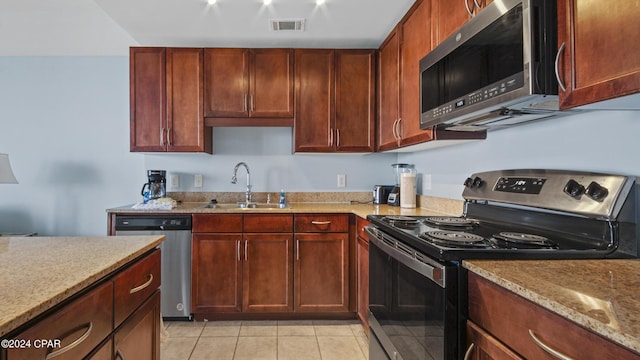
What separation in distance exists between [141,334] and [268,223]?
127cm

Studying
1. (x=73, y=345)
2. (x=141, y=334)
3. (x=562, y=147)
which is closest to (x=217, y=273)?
(x=141, y=334)

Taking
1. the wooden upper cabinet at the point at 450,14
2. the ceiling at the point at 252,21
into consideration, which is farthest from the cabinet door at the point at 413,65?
the ceiling at the point at 252,21

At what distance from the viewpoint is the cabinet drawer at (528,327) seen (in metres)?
0.56

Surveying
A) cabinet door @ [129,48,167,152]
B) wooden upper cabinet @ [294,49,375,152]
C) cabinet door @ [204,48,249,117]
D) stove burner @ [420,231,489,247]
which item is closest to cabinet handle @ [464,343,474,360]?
stove burner @ [420,231,489,247]

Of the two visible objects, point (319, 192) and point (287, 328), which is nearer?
point (287, 328)

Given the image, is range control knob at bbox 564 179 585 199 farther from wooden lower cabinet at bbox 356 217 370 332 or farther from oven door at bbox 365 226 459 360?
wooden lower cabinet at bbox 356 217 370 332

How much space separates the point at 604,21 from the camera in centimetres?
80

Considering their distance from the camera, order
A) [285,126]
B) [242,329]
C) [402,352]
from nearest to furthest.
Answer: [402,352]
[242,329]
[285,126]

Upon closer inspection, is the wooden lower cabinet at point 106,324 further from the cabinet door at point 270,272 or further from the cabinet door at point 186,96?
the cabinet door at point 186,96

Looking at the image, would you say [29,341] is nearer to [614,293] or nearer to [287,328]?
[614,293]

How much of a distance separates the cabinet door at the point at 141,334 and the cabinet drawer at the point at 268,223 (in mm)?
1050

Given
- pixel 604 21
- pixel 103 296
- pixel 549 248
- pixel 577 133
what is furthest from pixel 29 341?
pixel 577 133

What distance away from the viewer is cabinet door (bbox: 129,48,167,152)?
2.54 m

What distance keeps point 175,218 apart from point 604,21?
2.50 meters
